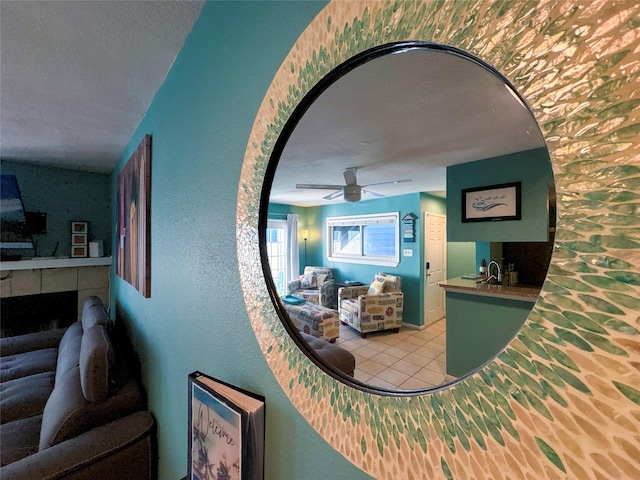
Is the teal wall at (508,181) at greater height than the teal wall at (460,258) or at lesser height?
greater

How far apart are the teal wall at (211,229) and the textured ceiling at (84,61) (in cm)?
11

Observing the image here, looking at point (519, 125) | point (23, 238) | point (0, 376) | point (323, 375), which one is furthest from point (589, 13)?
point (23, 238)

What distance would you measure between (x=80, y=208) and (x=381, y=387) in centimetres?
466

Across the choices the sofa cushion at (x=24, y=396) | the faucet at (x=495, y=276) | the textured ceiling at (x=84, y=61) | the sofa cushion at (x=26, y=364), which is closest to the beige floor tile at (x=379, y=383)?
the faucet at (x=495, y=276)

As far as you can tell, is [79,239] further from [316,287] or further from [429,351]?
[429,351]

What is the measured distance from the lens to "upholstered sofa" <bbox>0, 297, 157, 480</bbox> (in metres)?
1.11

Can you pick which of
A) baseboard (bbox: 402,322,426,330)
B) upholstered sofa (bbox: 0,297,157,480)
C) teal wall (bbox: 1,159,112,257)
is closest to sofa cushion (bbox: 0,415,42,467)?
upholstered sofa (bbox: 0,297,157,480)

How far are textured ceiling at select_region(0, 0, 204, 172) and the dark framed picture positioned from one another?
1.18 metres

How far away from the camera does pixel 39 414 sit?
1750mm

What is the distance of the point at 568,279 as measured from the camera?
24cm

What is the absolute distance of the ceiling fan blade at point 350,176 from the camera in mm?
501

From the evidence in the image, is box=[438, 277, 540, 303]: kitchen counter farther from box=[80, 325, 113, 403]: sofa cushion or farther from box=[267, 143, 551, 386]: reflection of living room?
box=[80, 325, 113, 403]: sofa cushion

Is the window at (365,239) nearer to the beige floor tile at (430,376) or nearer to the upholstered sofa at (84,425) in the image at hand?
the beige floor tile at (430,376)

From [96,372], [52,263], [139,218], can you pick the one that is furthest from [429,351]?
[52,263]
